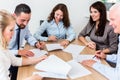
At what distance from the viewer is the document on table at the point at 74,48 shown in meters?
2.19

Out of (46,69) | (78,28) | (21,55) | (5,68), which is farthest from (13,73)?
(78,28)

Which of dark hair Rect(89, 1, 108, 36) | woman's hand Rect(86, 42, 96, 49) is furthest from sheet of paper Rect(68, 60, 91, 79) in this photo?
dark hair Rect(89, 1, 108, 36)

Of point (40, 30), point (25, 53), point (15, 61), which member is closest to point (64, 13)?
point (40, 30)

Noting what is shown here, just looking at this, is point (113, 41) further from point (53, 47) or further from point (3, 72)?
point (3, 72)

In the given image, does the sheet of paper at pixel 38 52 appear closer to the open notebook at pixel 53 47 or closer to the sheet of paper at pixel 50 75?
the open notebook at pixel 53 47

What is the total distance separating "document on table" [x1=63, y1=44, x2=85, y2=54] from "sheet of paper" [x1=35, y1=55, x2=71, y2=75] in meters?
0.47

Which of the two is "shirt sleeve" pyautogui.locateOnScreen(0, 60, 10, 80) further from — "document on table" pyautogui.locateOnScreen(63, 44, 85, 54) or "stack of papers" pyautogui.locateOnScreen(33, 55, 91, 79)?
"document on table" pyautogui.locateOnScreen(63, 44, 85, 54)

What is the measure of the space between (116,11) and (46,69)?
28.5 inches

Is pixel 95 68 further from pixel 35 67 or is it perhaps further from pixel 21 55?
pixel 21 55

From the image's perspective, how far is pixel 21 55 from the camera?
1967 mm

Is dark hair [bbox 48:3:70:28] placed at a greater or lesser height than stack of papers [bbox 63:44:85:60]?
greater

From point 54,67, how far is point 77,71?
0.62ft

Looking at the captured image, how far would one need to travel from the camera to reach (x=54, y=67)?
1615mm

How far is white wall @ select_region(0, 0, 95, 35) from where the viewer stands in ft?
11.4
